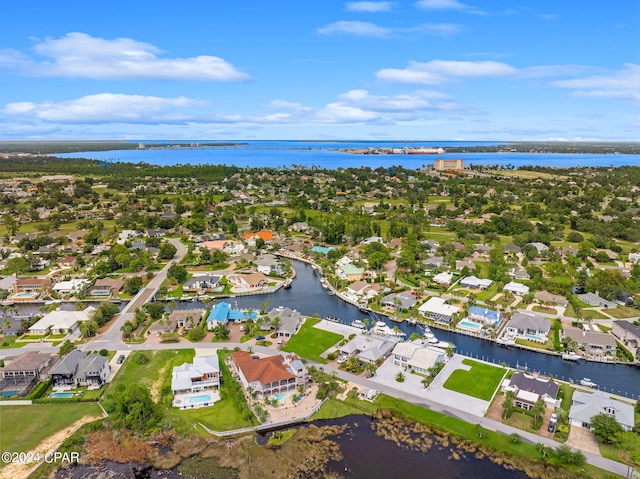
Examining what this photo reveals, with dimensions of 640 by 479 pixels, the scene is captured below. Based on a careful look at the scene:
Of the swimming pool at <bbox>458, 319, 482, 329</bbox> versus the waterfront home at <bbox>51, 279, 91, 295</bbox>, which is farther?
the waterfront home at <bbox>51, 279, 91, 295</bbox>

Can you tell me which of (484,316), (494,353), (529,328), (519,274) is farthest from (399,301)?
(519,274)

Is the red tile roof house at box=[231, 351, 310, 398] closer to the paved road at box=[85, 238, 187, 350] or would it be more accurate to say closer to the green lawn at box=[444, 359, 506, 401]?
the green lawn at box=[444, 359, 506, 401]

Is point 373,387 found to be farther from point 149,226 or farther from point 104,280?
point 149,226

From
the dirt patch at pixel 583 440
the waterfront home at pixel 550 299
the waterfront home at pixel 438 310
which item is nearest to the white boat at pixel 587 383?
the dirt patch at pixel 583 440

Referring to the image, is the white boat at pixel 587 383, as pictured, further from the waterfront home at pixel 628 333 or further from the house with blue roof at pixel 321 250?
the house with blue roof at pixel 321 250

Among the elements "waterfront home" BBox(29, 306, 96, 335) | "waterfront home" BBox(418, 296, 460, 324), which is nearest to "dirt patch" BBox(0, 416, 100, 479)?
"waterfront home" BBox(29, 306, 96, 335)

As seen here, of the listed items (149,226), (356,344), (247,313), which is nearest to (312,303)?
(247,313)

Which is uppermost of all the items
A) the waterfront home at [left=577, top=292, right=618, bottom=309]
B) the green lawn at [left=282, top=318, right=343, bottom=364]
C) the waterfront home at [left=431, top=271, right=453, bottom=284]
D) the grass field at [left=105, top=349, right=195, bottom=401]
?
the waterfront home at [left=431, top=271, right=453, bottom=284]
